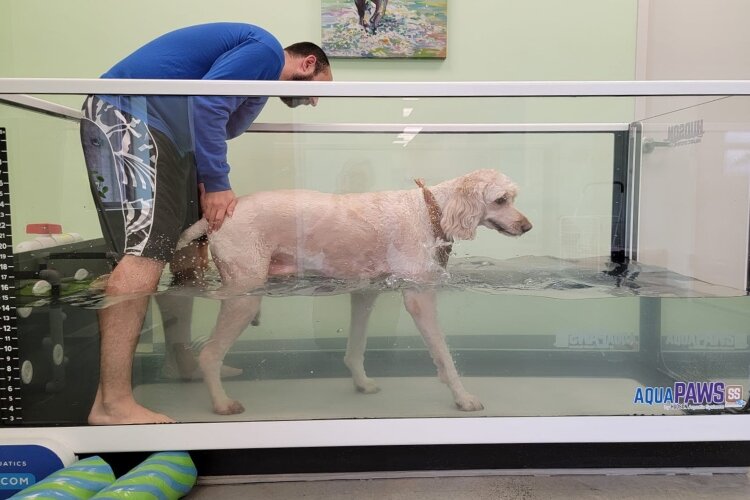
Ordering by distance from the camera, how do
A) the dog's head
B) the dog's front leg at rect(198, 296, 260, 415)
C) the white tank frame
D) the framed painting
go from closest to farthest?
1. the white tank frame
2. the dog's front leg at rect(198, 296, 260, 415)
3. the dog's head
4. the framed painting

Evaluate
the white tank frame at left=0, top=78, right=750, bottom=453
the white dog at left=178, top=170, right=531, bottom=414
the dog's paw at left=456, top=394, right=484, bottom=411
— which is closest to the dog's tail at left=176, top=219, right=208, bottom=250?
the white dog at left=178, top=170, right=531, bottom=414

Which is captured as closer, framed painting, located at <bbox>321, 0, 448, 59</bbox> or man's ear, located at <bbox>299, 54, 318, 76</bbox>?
man's ear, located at <bbox>299, 54, 318, 76</bbox>

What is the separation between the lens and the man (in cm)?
108

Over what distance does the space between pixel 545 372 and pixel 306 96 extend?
2.97ft

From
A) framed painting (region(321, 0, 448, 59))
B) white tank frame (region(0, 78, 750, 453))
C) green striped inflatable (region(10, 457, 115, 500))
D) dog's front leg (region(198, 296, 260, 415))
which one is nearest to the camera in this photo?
green striped inflatable (region(10, 457, 115, 500))

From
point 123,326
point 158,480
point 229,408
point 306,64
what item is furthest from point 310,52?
point 158,480

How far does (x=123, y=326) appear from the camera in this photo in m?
1.14

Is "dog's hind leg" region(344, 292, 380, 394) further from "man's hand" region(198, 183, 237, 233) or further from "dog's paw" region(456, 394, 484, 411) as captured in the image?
"man's hand" region(198, 183, 237, 233)

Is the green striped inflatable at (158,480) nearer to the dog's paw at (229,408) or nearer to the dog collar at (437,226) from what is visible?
the dog's paw at (229,408)

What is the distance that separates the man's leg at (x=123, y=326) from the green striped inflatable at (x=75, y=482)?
0.14 metres

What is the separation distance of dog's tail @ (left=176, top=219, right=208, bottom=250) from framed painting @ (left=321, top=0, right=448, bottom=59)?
1.38 metres

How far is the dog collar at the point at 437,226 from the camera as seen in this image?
50.1 inches

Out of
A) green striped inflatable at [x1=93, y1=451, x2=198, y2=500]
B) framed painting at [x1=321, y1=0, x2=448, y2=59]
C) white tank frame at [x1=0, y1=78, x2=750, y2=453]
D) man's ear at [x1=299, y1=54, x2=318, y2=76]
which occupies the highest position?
framed painting at [x1=321, y1=0, x2=448, y2=59]

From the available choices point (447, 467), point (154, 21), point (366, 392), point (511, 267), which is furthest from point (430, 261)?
point (154, 21)
